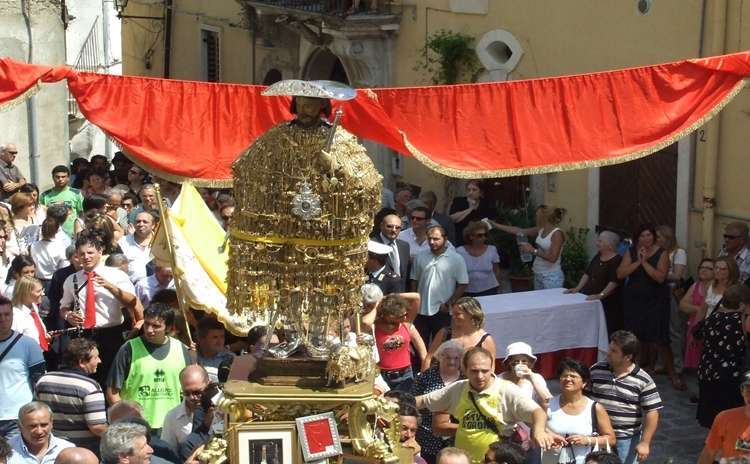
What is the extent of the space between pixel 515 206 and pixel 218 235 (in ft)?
22.3

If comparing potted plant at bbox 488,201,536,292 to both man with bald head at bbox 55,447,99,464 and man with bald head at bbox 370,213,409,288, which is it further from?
man with bald head at bbox 55,447,99,464

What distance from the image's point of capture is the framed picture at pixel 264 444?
21.1 ft

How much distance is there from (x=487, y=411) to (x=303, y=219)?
6.60 ft

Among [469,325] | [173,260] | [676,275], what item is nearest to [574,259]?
[676,275]

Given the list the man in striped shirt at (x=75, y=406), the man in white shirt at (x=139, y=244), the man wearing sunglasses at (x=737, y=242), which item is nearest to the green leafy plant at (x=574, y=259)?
the man wearing sunglasses at (x=737, y=242)

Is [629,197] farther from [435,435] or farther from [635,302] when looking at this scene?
[435,435]

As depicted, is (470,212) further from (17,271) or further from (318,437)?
(318,437)

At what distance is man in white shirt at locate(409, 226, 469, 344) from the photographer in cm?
1130

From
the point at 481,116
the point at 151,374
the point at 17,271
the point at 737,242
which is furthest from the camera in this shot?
the point at 737,242

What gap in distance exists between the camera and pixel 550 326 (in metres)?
11.5

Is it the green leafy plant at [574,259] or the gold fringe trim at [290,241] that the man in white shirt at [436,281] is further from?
the gold fringe trim at [290,241]

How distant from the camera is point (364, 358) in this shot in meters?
6.64

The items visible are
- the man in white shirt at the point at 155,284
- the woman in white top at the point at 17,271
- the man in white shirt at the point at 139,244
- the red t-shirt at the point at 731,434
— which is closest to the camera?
the red t-shirt at the point at 731,434

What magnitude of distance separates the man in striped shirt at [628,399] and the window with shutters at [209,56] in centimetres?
1727
